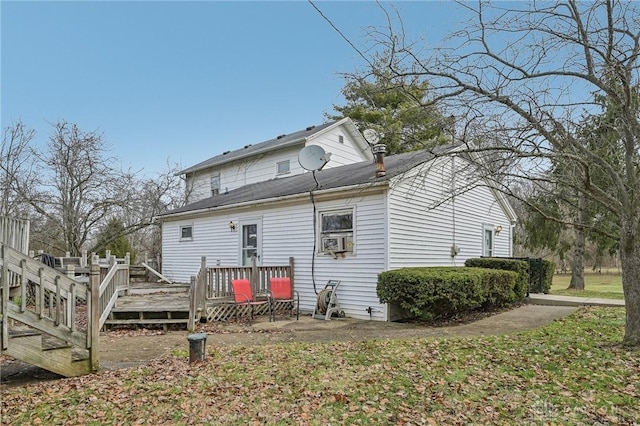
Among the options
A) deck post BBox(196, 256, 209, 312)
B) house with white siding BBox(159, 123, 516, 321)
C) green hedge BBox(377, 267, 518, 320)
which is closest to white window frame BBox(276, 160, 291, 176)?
house with white siding BBox(159, 123, 516, 321)

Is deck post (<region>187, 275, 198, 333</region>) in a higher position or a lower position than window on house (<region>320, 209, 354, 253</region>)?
lower

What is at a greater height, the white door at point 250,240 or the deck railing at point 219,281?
the white door at point 250,240

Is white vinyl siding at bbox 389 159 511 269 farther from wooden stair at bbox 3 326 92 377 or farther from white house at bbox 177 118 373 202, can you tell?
white house at bbox 177 118 373 202

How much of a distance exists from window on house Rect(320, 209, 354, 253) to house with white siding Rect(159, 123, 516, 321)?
0.08ft

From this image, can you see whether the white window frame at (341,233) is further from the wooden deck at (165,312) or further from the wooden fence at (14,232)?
the wooden fence at (14,232)

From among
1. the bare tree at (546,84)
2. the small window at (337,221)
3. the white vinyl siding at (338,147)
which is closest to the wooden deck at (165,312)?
the small window at (337,221)

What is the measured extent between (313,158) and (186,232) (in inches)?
258

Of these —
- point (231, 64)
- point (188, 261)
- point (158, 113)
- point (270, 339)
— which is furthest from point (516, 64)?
point (158, 113)

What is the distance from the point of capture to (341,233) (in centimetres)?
1008

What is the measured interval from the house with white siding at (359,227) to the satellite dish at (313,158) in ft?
1.47

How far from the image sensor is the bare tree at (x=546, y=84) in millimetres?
5559

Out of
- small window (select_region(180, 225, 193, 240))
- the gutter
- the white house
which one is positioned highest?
the white house

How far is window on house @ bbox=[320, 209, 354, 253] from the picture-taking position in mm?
9922

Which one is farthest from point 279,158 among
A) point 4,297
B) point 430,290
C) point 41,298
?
point 4,297
